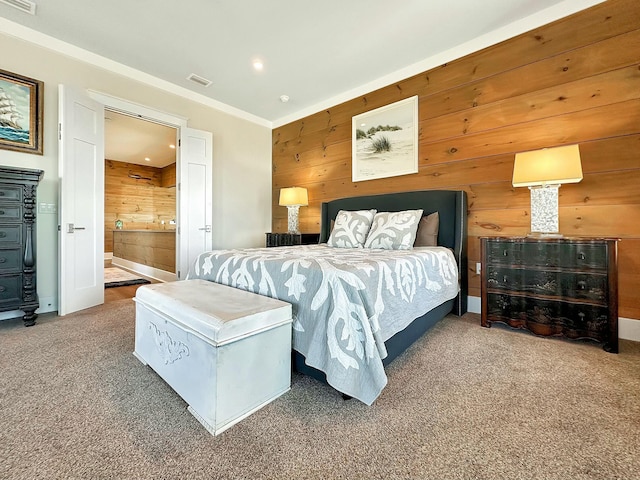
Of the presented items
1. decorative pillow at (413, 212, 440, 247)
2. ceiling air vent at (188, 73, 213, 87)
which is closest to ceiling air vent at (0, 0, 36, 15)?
ceiling air vent at (188, 73, 213, 87)

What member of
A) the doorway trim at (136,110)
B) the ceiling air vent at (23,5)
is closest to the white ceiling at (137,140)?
the doorway trim at (136,110)

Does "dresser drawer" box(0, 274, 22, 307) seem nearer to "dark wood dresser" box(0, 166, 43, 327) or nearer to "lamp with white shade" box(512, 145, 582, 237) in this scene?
"dark wood dresser" box(0, 166, 43, 327)

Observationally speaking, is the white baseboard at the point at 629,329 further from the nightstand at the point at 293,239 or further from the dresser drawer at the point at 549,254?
the nightstand at the point at 293,239

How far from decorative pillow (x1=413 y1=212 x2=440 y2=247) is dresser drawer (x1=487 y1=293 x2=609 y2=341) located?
71 centimetres

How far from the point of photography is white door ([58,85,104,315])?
9.11ft

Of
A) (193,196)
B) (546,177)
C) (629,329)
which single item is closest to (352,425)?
(546,177)

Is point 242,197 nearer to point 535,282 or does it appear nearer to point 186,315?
point 186,315

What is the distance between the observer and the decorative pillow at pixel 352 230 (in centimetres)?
299

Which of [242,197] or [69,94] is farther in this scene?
[242,197]

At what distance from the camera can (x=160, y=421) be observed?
1.24m

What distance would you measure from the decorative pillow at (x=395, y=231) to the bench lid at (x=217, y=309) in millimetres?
1509

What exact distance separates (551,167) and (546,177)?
78mm

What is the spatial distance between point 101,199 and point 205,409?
→ 9.68 feet

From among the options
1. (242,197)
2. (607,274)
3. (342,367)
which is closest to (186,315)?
(342,367)
